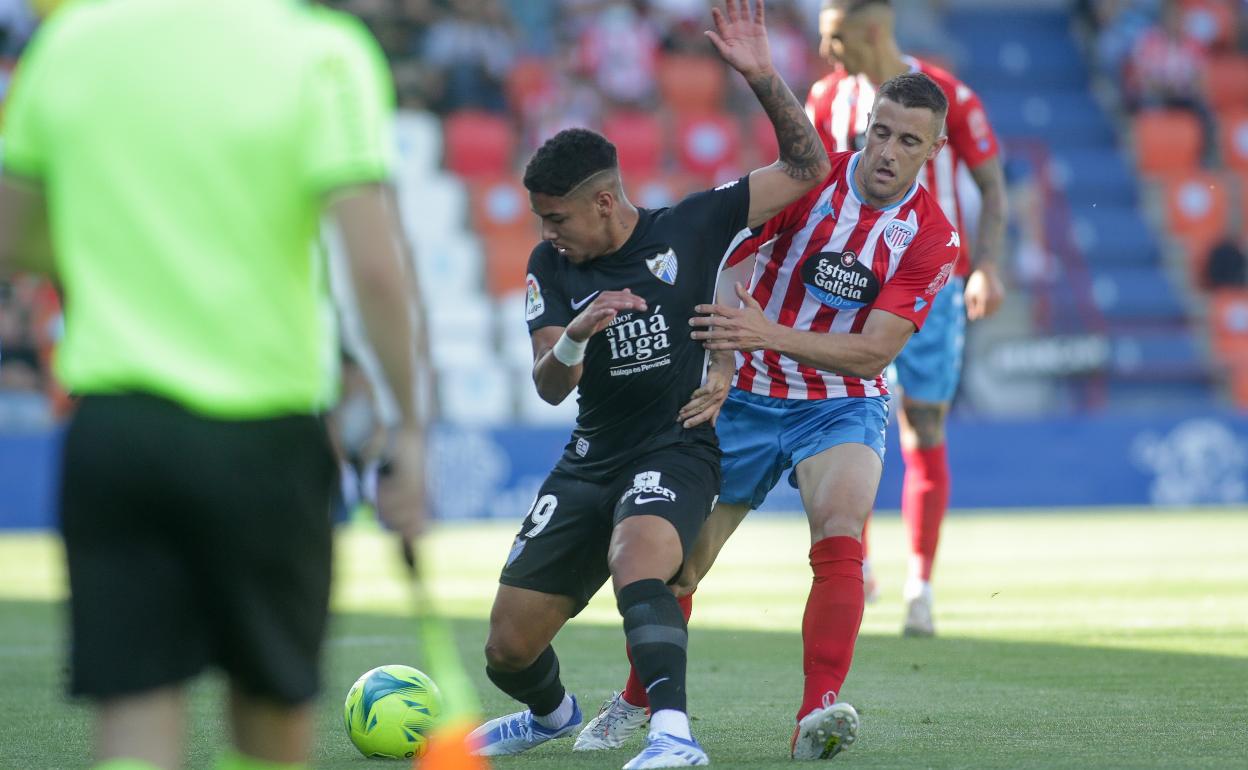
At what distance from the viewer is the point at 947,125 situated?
766 cm

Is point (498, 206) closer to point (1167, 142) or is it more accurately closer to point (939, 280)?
point (1167, 142)

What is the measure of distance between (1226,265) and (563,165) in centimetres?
1704

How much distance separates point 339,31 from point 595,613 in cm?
682

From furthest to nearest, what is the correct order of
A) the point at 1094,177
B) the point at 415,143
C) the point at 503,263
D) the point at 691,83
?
the point at 1094,177 < the point at 691,83 < the point at 415,143 < the point at 503,263

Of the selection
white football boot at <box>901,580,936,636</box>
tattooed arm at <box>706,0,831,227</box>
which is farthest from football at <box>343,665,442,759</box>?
white football boot at <box>901,580,936,636</box>

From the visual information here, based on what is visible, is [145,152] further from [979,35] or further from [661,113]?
[979,35]

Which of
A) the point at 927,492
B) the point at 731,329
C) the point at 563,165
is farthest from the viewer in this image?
the point at 927,492

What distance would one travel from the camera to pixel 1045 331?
61.1 feet

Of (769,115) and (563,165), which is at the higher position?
(769,115)

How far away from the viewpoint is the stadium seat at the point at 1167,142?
22.0 meters

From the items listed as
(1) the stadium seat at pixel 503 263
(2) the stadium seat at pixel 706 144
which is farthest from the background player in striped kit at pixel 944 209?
(2) the stadium seat at pixel 706 144

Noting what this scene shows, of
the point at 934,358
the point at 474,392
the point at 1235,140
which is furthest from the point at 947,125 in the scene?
the point at 1235,140

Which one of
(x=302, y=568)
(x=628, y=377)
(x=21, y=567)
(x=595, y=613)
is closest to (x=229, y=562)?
(x=302, y=568)

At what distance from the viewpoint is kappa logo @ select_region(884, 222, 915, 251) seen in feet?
18.1
